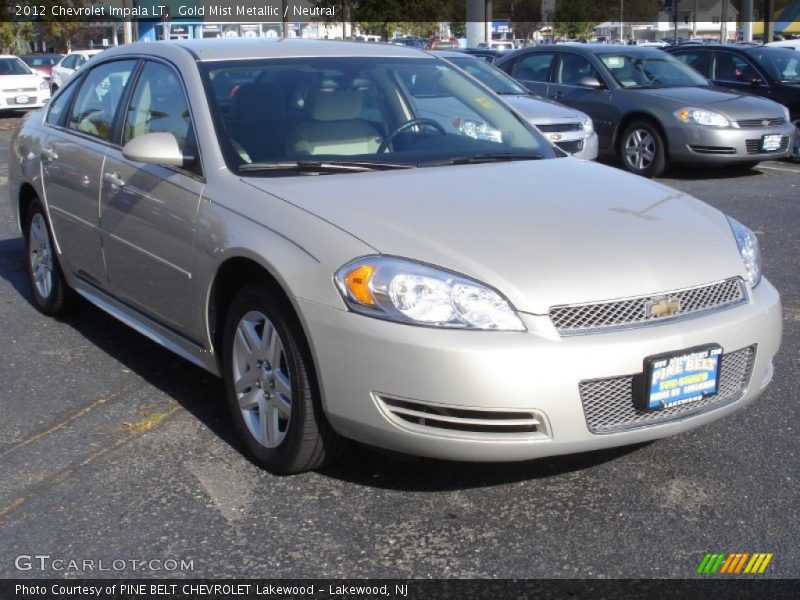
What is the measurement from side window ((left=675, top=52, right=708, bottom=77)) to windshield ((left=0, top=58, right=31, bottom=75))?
52.1 feet

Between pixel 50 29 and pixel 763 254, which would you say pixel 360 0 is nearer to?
pixel 50 29

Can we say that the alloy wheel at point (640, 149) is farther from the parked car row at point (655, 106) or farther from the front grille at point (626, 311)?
the front grille at point (626, 311)

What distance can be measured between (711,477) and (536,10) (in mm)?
79197

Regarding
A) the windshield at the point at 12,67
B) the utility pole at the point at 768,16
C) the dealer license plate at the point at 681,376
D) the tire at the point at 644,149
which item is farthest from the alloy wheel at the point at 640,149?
the utility pole at the point at 768,16

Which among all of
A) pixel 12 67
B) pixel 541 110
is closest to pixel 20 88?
pixel 12 67

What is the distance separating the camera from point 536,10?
259 ft

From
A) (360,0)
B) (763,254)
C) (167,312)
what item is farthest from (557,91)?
(360,0)

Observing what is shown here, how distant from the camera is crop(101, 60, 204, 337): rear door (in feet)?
13.7

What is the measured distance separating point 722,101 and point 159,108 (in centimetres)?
882

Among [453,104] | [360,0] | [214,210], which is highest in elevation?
[360,0]

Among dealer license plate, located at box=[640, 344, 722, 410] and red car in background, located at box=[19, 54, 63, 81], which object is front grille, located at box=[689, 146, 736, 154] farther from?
red car in background, located at box=[19, 54, 63, 81]

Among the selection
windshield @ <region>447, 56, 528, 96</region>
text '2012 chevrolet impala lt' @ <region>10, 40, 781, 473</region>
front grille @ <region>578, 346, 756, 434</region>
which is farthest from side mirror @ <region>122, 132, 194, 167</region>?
windshield @ <region>447, 56, 528, 96</region>

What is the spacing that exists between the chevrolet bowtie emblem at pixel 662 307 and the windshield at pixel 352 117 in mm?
1334

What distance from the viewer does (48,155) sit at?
5.61 meters
